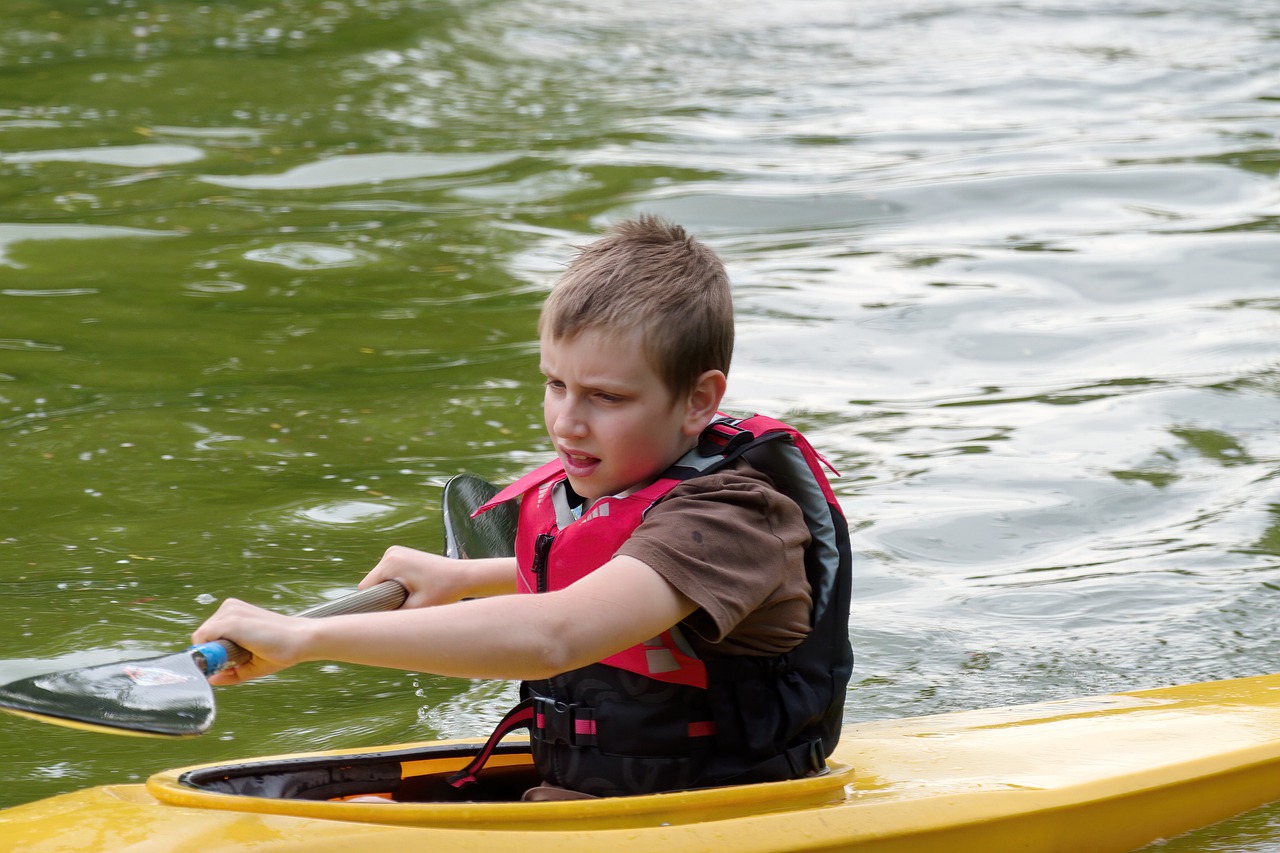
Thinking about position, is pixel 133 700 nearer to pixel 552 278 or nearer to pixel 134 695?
pixel 134 695

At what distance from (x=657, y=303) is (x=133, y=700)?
864mm

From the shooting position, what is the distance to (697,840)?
2.17 meters

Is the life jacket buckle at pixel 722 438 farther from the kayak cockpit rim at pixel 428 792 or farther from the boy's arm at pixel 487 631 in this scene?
the kayak cockpit rim at pixel 428 792

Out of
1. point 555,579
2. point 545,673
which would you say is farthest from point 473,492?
point 545,673

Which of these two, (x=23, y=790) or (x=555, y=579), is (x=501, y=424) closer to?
(x=23, y=790)

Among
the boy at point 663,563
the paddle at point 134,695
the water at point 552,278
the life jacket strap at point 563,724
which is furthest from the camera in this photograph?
the water at point 552,278

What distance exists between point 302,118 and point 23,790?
756 cm

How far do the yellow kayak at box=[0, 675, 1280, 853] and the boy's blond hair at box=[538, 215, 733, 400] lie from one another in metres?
0.62

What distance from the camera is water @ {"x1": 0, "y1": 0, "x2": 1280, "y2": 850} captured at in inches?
155

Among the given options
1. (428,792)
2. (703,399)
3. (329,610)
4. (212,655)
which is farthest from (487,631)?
(428,792)

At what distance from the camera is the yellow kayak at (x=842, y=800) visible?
2061mm

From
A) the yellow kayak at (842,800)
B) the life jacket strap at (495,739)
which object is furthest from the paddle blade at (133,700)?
the life jacket strap at (495,739)

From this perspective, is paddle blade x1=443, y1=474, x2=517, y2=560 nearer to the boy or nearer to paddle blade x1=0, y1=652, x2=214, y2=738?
the boy

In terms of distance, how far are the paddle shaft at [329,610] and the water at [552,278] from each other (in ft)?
3.56
